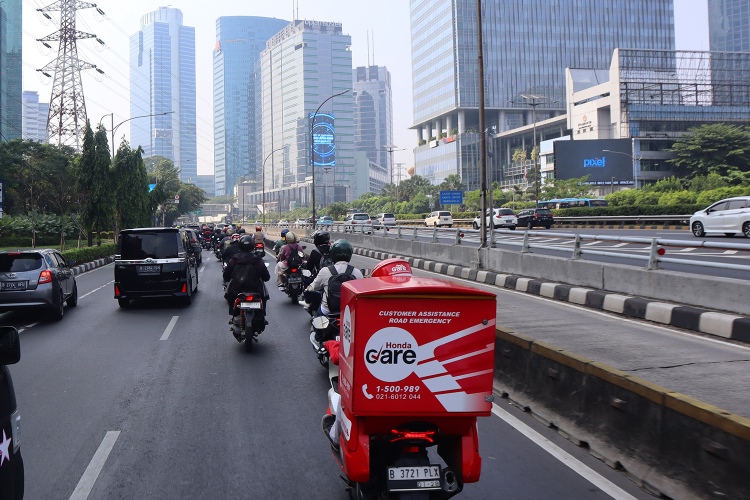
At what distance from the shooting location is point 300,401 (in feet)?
23.9

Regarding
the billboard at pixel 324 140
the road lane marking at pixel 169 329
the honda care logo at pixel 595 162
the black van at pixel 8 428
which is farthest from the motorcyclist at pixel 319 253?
the billboard at pixel 324 140

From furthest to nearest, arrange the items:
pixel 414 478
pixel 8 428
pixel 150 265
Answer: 1. pixel 150 265
2. pixel 414 478
3. pixel 8 428

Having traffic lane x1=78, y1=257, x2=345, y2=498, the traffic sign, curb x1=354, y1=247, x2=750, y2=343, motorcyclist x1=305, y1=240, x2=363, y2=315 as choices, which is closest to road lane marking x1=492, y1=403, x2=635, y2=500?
traffic lane x1=78, y1=257, x2=345, y2=498

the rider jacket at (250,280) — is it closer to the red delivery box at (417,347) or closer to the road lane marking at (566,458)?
the road lane marking at (566,458)

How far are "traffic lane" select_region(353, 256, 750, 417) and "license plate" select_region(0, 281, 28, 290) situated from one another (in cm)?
915

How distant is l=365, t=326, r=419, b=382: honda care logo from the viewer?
3895mm

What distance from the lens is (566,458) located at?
210 inches

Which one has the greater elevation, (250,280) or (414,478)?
(250,280)

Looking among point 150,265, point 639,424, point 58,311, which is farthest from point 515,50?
point 639,424

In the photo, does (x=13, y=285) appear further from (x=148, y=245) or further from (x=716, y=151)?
(x=716, y=151)

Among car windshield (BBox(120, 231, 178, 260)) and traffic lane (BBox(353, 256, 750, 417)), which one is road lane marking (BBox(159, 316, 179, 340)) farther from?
traffic lane (BBox(353, 256, 750, 417))

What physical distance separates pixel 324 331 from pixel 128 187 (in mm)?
39114

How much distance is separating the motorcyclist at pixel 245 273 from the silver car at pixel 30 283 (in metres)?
5.17

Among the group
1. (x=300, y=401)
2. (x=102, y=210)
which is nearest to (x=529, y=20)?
(x=102, y=210)
